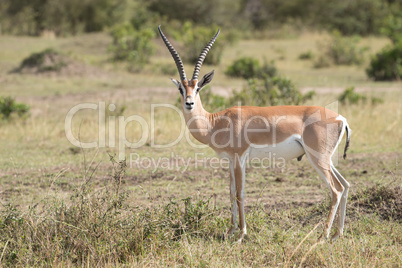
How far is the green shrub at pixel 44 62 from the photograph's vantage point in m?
15.0

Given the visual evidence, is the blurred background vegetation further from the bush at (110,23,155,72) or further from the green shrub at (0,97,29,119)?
the green shrub at (0,97,29,119)

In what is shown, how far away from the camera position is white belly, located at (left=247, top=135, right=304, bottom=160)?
4.96m

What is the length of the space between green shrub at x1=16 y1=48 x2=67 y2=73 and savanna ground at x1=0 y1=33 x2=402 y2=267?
5.27 feet

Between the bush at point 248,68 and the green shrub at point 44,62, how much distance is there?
490 cm

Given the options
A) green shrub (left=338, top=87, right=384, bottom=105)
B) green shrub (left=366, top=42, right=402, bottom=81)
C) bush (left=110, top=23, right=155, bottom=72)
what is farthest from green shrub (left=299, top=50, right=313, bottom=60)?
green shrub (left=338, top=87, right=384, bottom=105)

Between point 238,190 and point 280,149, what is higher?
point 280,149

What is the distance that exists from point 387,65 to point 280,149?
39.3ft

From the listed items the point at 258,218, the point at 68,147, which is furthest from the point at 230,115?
the point at 68,147

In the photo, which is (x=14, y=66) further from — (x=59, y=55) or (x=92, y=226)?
(x=92, y=226)

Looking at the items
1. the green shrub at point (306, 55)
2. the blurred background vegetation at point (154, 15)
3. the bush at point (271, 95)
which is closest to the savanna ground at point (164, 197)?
the bush at point (271, 95)

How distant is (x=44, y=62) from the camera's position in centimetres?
1512

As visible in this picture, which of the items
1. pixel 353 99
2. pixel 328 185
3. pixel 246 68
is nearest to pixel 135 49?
pixel 246 68

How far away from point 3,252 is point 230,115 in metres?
2.35

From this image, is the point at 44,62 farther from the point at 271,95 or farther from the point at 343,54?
the point at 343,54
